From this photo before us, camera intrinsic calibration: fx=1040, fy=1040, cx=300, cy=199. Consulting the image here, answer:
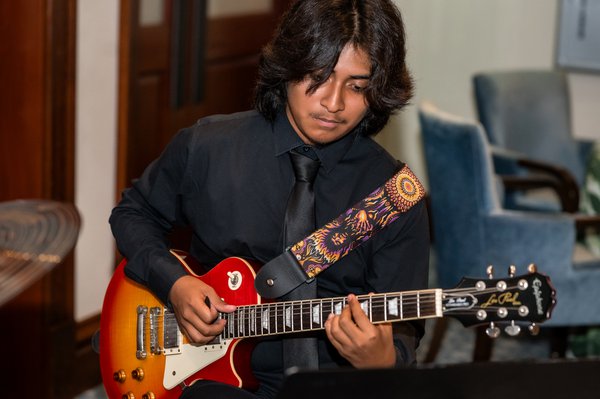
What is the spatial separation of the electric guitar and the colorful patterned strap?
11cm

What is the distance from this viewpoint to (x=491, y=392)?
55.7 inches

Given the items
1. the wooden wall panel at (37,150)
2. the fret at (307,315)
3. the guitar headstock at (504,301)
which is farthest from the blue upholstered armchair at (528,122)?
the guitar headstock at (504,301)

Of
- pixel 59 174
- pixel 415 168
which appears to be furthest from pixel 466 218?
pixel 415 168

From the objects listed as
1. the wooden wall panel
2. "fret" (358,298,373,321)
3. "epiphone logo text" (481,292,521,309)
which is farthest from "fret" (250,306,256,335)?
the wooden wall panel

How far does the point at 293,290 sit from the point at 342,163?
0.88 feet

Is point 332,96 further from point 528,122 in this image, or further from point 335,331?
point 528,122

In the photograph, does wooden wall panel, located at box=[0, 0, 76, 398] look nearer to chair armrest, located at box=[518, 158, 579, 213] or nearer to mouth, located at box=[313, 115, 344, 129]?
mouth, located at box=[313, 115, 344, 129]

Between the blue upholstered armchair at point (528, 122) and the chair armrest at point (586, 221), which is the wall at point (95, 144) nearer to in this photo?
the chair armrest at point (586, 221)

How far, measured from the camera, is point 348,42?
1.84 meters

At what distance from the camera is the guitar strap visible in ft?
6.17

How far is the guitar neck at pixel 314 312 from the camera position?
1657mm

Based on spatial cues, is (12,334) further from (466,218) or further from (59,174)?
(466,218)

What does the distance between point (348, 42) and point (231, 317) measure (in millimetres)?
542

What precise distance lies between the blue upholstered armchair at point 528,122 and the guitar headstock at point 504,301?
8.56 feet
